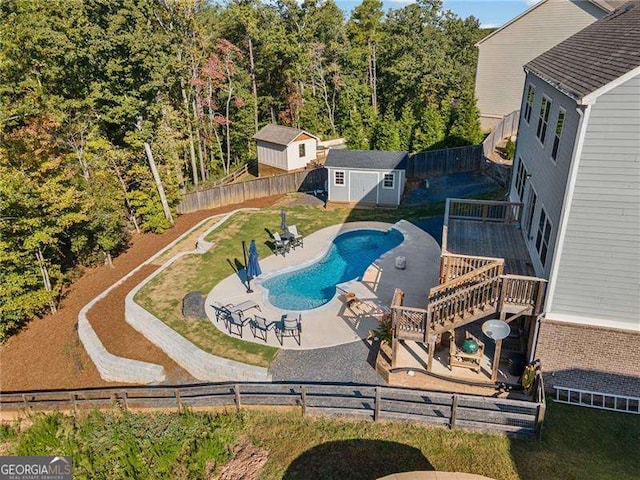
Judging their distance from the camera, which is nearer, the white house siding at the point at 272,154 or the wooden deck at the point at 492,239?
the wooden deck at the point at 492,239

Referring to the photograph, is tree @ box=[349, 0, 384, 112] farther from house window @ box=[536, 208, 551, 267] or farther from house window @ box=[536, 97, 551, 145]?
house window @ box=[536, 208, 551, 267]

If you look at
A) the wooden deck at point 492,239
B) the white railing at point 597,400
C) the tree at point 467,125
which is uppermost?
the tree at point 467,125

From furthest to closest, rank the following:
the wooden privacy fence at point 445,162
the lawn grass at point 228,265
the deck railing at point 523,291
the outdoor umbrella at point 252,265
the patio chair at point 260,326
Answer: the wooden privacy fence at point 445,162 < the outdoor umbrella at point 252,265 < the patio chair at point 260,326 < the lawn grass at point 228,265 < the deck railing at point 523,291

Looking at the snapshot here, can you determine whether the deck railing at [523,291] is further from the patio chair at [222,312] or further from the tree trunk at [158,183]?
the tree trunk at [158,183]

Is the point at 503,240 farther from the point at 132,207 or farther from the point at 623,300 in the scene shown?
the point at 132,207

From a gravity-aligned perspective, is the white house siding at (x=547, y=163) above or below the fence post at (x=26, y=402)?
above

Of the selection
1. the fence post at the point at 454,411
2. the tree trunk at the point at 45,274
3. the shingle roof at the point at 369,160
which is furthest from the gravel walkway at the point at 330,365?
the shingle roof at the point at 369,160

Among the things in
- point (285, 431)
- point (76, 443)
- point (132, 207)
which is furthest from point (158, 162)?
point (285, 431)

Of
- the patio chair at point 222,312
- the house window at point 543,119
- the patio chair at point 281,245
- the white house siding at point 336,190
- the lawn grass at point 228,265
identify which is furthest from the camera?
the white house siding at point 336,190
